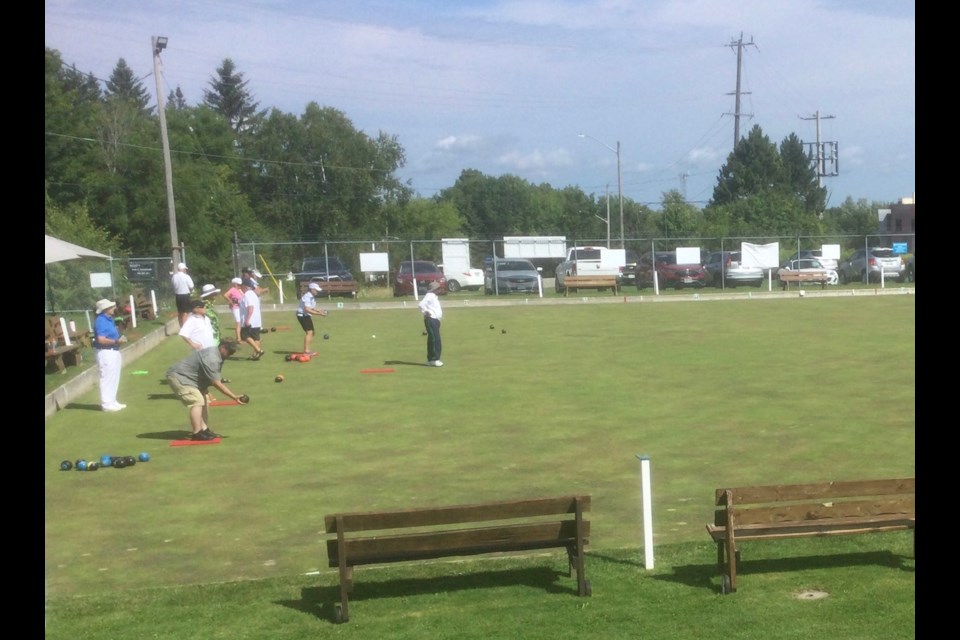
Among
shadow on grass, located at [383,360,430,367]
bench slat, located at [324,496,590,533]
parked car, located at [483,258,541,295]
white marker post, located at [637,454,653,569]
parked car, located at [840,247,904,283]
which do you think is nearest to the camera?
→ bench slat, located at [324,496,590,533]

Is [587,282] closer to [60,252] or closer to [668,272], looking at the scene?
[668,272]

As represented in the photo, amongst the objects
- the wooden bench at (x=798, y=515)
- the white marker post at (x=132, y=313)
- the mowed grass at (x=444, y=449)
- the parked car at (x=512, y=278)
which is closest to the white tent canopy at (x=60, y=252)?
the mowed grass at (x=444, y=449)

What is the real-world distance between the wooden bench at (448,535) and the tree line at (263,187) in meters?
35.6

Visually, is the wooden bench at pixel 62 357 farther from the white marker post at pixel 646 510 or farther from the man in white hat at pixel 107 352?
the white marker post at pixel 646 510

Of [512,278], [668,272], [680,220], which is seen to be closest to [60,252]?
[512,278]

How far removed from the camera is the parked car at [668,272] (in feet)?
158

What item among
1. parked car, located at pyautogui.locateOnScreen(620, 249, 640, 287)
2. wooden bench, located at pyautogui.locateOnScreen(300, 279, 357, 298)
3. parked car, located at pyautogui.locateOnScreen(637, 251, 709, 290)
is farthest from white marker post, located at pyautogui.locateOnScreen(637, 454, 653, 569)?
parked car, located at pyautogui.locateOnScreen(620, 249, 640, 287)

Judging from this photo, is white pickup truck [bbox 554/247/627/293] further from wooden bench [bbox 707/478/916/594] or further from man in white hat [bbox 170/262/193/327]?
wooden bench [bbox 707/478/916/594]

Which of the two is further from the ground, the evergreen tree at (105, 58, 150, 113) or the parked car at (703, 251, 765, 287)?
the evergreen tree at (105, 58, 150, 113)

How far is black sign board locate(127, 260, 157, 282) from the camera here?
1425 inches

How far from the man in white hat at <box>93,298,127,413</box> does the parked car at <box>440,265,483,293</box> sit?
113 ft
